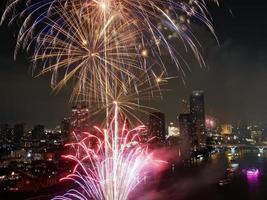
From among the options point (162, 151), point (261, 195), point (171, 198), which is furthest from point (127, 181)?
point (162, 151)

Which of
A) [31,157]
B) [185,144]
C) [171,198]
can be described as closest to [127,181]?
[171,198]

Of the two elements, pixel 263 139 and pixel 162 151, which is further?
pixel 263 139

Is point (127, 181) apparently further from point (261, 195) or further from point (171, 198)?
point (261, 195)

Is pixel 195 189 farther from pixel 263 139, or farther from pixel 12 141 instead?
pixel 263 139

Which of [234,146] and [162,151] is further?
[234,146]

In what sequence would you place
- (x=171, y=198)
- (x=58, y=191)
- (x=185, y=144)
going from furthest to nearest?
(x=185, y=144) → (x=171, y=198) → (x=58, y=191)

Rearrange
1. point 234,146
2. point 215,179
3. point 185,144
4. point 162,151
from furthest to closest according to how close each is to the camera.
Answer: point 234,146
point 185,144
point 162,151
point 215,179

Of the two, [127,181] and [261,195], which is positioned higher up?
[127,181]

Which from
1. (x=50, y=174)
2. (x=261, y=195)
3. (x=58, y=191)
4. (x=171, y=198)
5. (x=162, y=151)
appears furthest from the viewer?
(x=162, y=151)

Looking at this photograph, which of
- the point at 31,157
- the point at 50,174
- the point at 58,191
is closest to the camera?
the point at 58,191
